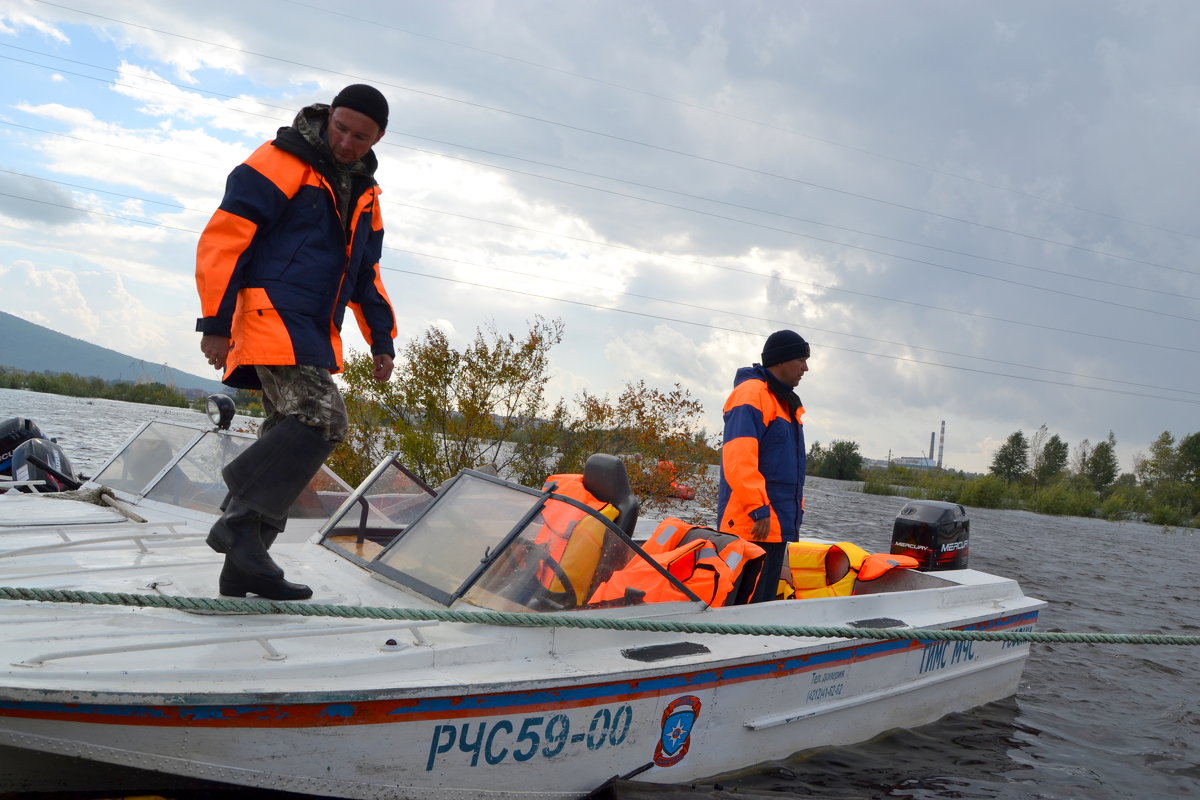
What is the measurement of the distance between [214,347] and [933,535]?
4.99 m

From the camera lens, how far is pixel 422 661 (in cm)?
291

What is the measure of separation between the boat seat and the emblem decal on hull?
3.26 feet

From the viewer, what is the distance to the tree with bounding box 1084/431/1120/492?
46.1m

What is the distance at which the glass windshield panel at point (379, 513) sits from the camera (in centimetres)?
420

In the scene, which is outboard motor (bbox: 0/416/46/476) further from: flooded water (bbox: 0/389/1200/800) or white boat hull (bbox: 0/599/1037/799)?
white boat hull (bbox: 0/599/1037/799)

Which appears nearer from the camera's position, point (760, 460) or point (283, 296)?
point (283, 296)

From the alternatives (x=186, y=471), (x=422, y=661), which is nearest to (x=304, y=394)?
(x=422, y=661)

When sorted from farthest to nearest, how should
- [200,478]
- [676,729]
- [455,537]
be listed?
[200,478] < [455,537] < [676,729]

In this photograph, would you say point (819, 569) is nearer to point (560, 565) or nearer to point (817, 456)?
point (560, 565)

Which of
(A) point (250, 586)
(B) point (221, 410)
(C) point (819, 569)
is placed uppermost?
(B) point (221, 410)

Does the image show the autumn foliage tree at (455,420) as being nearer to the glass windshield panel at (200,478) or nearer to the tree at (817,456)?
the glass windshield panel at (200,478)

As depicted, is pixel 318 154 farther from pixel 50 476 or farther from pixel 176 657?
pixel 50 476

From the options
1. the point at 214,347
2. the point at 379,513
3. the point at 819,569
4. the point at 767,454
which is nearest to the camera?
the point at 214,347

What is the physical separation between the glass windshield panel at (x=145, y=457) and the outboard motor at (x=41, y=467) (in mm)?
1039
